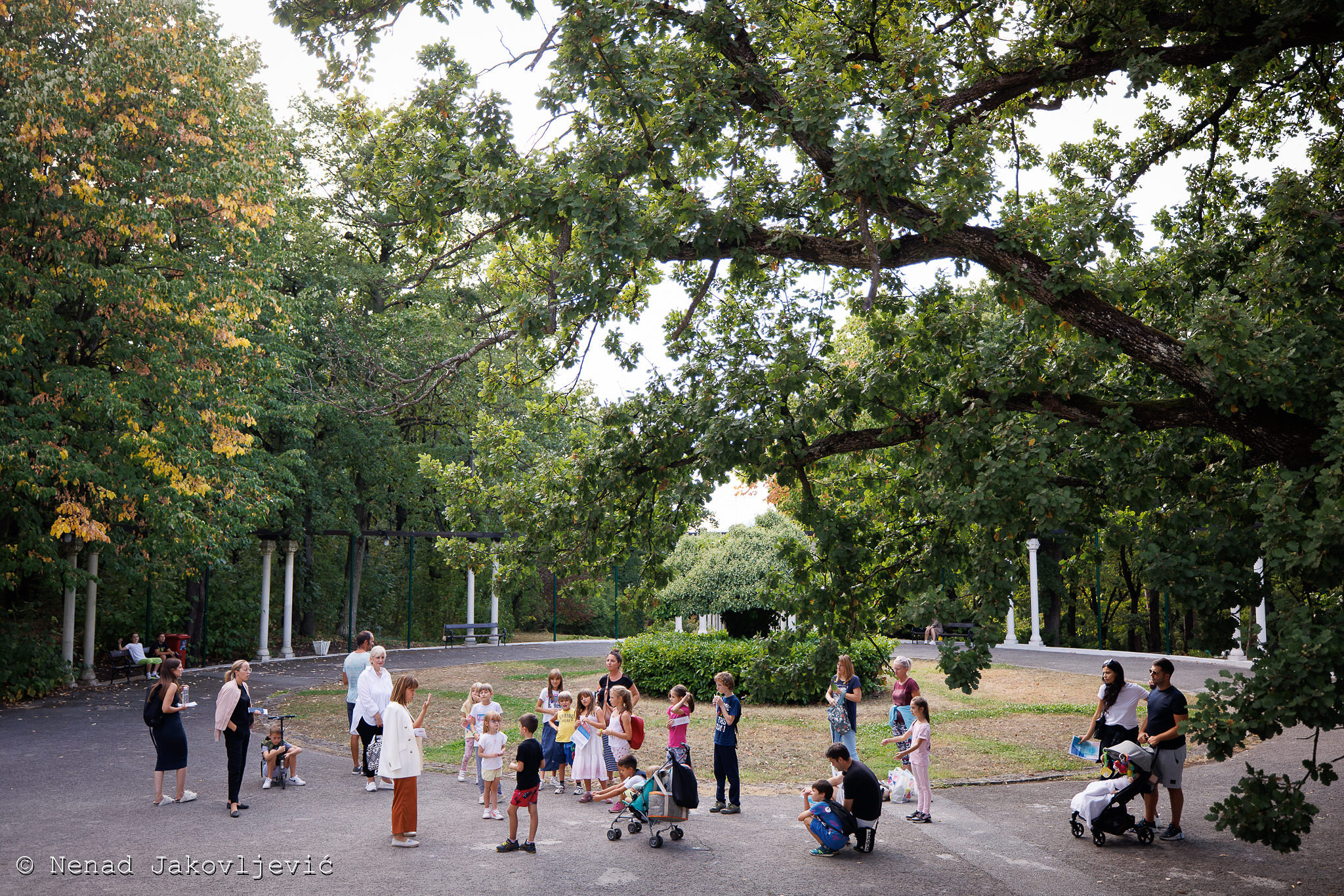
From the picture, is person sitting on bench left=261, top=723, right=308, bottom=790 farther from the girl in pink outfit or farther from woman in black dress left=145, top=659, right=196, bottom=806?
the girl in pink outfit

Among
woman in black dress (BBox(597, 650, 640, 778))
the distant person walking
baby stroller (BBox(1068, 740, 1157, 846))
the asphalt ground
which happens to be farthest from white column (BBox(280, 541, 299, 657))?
baby stroller (BBox(1068, 740, 1157, 846))

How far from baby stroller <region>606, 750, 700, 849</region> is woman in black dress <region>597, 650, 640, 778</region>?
5.91ft

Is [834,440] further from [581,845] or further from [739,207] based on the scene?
[581,845]

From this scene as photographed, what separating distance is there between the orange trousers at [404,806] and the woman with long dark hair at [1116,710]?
6.79 meters

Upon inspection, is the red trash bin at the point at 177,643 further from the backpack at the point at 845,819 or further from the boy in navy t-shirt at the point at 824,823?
the backpack at the point at 845,819

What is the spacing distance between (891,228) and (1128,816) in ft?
19.8

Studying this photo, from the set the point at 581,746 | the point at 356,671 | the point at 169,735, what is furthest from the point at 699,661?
the point at 169,735

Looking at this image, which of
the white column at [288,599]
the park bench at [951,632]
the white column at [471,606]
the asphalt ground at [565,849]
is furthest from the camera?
the white column at [471,606]

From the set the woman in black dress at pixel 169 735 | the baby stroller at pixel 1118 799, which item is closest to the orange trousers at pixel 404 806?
the woman in black dress at pixel 169 735

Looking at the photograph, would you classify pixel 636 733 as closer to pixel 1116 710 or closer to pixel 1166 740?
pixel 1116 710

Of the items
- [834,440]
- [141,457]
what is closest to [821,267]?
[834,440]

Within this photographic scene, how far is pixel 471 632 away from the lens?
3412 cm

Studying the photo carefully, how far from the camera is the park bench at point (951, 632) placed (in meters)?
7.21

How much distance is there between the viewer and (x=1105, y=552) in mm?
9461
